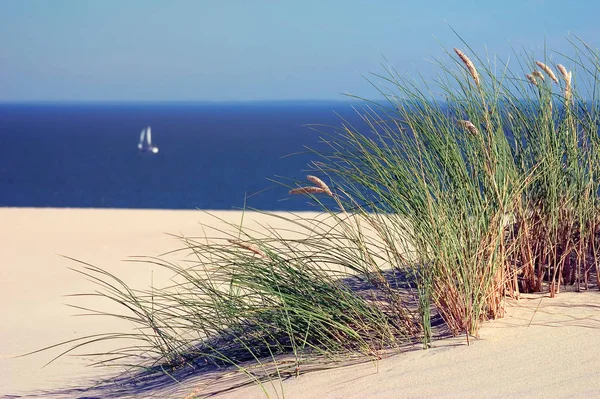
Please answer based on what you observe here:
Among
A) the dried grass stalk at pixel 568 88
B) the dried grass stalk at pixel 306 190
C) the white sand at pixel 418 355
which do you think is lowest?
the white sand at pixel 418 355

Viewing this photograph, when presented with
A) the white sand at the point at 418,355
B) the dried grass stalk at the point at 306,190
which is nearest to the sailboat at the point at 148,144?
the white sand at the point at 418,355

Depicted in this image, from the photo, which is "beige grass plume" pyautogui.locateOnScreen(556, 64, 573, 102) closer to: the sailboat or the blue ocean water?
the blue ocean water

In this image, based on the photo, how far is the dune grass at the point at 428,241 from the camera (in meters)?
2.42

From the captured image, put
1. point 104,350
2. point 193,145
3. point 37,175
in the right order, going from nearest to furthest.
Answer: point 104,350
point 37,175
point 193,145

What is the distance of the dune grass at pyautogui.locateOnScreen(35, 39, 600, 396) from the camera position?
2.42 metres

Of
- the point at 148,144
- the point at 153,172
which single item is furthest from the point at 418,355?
the point at 148,144

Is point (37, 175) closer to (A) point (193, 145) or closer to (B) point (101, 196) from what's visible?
(B) point (101, 196)

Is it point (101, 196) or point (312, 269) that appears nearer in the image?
point (312, 269)

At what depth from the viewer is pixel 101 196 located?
32.1m

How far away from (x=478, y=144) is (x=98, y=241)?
6.44m

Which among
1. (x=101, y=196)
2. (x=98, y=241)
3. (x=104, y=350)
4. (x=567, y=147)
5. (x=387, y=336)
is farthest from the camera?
(x=101, y=196)

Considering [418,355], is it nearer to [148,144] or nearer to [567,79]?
[567,79]

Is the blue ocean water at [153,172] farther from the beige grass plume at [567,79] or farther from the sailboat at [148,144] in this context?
the beige grass plume at [567,79]

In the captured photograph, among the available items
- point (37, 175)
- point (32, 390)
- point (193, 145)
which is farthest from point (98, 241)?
point (193, 145)
